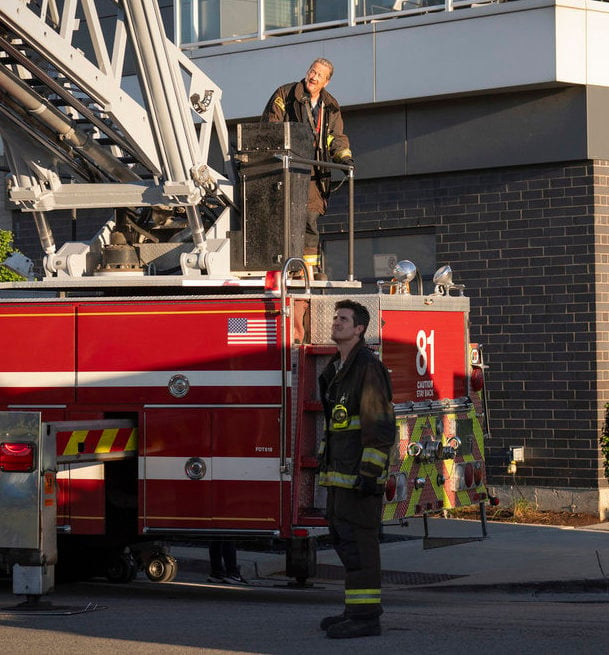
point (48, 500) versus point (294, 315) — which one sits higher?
point (294, 315)

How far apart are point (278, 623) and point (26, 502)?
5.59 ft

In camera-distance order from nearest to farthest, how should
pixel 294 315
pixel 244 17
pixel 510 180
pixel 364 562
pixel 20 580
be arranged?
pixel 364 562 < pixel 20 580 < pixel 294 315 < pixel 510 180 < pixel 244 17

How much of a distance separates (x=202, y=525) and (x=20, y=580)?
4.24ft

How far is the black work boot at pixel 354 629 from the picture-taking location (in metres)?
7.73

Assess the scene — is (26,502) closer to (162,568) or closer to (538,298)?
(162,568)

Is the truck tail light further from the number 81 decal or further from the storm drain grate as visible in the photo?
the storm drain grate

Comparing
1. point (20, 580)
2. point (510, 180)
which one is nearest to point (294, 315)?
point (20, 580)

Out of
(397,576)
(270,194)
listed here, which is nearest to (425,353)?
(270,194)

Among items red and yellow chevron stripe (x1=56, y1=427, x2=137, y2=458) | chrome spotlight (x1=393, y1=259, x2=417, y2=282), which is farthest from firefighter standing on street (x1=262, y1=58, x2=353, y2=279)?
red and yellow chevron stripe (x1=56, y1=427, x2=137, y2=458)

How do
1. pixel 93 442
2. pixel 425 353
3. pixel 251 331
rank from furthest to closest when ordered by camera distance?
pixel 425 353, pixel 93 442, pixel 251 331

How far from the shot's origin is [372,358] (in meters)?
8.10

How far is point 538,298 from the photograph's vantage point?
1490 centimetres

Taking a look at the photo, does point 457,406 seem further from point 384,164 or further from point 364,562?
point 384,164

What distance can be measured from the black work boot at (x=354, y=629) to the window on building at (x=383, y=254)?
8.21m
